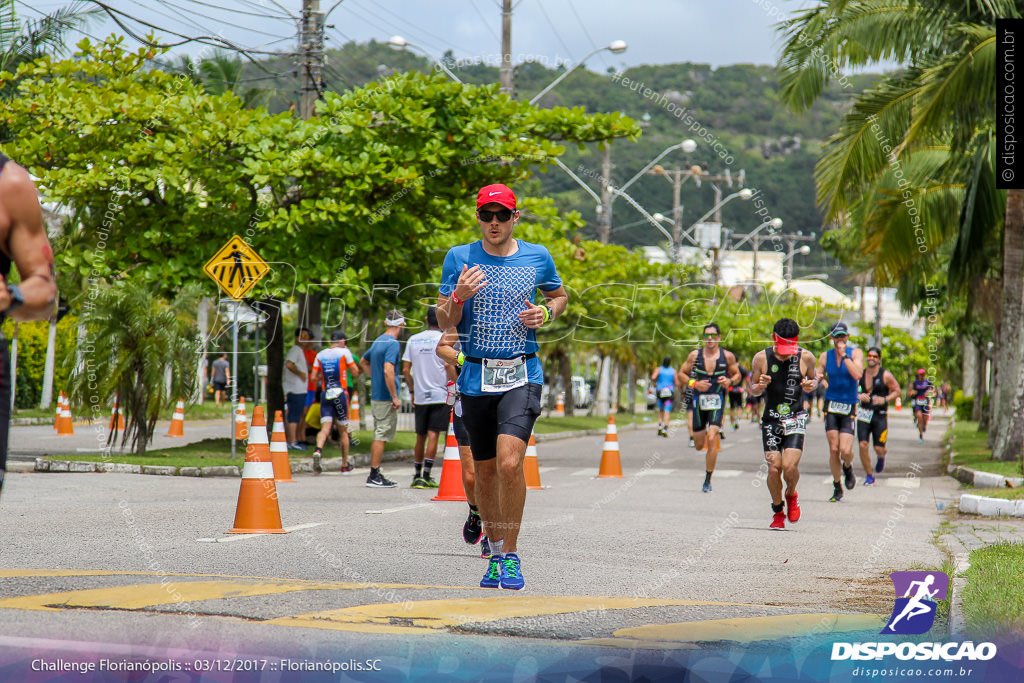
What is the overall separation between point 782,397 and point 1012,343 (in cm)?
859

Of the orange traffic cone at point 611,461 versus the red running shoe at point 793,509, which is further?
the orange traffic cone at point 611,461

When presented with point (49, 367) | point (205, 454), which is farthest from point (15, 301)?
A: point (49, 367)

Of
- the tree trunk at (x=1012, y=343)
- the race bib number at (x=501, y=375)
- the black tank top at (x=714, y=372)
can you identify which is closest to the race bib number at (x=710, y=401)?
the black tank top at (x=714, y=372)

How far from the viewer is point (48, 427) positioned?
2762 centimetres

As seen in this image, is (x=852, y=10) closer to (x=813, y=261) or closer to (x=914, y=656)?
(x=914, y=656)

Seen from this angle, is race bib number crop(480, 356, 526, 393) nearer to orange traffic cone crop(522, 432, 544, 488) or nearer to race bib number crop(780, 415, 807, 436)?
race bib number crop(780, 415, 807, 436)

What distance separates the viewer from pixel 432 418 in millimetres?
13711

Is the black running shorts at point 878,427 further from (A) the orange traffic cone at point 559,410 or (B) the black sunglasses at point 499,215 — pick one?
(A) the orange traffic cone at point 559,410

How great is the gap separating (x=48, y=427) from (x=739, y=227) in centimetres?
7679

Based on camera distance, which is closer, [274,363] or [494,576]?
[494,576]

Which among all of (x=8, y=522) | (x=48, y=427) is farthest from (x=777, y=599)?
(x=48, y=427)

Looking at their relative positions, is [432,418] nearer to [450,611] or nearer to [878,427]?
[450,611]

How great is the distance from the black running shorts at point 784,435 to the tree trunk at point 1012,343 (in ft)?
27.2

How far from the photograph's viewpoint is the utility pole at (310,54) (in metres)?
20.3
